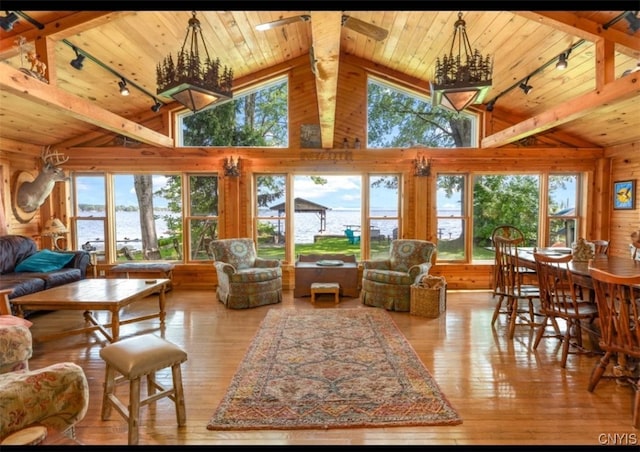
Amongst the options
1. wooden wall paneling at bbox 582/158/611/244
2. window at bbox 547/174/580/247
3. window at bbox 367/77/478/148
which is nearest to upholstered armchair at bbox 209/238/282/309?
window at bbox 367/77/478/148

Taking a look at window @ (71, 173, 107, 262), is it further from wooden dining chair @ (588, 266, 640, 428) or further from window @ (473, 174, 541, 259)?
wooden dining chair @ (588, 266, 640, 428)

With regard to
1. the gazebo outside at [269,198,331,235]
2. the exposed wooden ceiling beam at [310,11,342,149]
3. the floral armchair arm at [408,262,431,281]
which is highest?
the exposed wooden ceiling beam at [310,11,342,149]

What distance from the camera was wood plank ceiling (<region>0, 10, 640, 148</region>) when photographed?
331cm

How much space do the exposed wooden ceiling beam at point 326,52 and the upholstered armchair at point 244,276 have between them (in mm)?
2479

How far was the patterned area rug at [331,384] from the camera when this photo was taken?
7.46 feet

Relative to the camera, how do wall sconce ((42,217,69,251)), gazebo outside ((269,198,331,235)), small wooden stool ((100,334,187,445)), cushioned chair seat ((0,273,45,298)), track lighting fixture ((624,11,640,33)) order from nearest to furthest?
small wooden stool ((100,334,187,445)), track lighting fixture ((624,11,640,33)), cushioned chair seat ((0,273,45,298)), wall sconce ((42,217,69,251)), gazebo outside ((269,198,331,235))

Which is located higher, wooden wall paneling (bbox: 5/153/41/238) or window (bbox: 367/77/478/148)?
window (bbox: 367/77/478/148)

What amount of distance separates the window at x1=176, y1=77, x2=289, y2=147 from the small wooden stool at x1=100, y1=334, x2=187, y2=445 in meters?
4.68

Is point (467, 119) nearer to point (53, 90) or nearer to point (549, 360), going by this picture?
point (549, 360)

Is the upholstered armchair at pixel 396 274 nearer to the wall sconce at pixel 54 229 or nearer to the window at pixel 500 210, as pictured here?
the window at pixel 500 210

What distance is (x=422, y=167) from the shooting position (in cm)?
604

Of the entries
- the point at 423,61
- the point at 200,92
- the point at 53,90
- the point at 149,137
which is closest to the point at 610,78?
the point at 423,61

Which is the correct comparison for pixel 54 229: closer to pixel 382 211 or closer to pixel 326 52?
pixel 326 52

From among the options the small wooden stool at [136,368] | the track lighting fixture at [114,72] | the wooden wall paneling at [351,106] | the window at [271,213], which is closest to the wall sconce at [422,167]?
the wooden wall paneling at [351,106]
